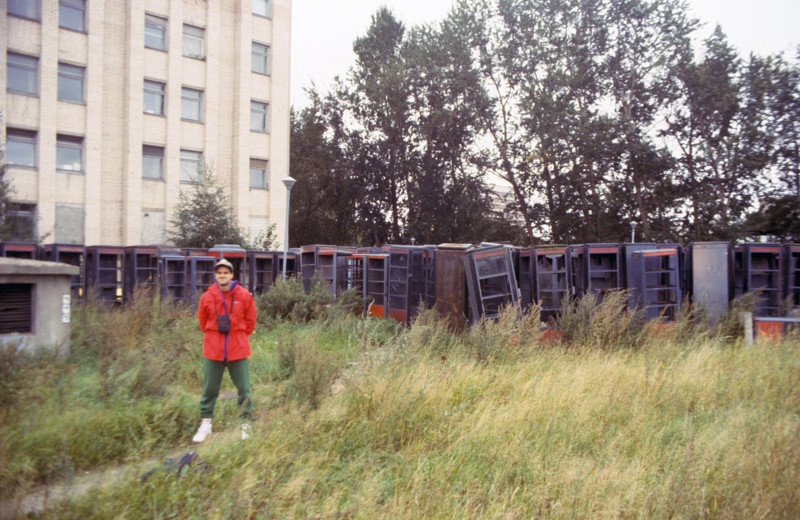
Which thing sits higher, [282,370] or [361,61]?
[361,61]

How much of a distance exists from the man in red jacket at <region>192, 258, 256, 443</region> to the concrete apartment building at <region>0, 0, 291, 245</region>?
2242 cm

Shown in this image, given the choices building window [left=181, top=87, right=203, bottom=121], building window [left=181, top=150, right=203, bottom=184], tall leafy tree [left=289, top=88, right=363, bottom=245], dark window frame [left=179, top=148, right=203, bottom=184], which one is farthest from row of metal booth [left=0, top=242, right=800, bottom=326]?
tall leafy tree [left=289, top=88, right=363, bottom=245]

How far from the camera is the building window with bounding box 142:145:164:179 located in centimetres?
2980

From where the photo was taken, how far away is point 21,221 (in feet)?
81.2

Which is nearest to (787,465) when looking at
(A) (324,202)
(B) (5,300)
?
(B) (5,300)

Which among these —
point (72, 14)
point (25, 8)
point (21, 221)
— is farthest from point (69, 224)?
point (72, 14)

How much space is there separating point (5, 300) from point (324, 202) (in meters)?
33.3

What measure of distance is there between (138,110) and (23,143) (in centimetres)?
521

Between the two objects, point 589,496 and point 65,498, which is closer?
point 65,498

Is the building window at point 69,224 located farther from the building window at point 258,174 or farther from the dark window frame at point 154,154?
the building window at point 258,174

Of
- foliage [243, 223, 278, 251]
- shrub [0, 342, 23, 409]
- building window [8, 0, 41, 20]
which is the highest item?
building window [8, 0, 41, 20]

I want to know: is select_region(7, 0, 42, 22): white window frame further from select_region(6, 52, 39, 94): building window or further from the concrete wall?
the concrete wall

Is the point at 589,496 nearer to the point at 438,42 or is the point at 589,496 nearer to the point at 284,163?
the point at 284,163

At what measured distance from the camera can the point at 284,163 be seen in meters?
34.2
